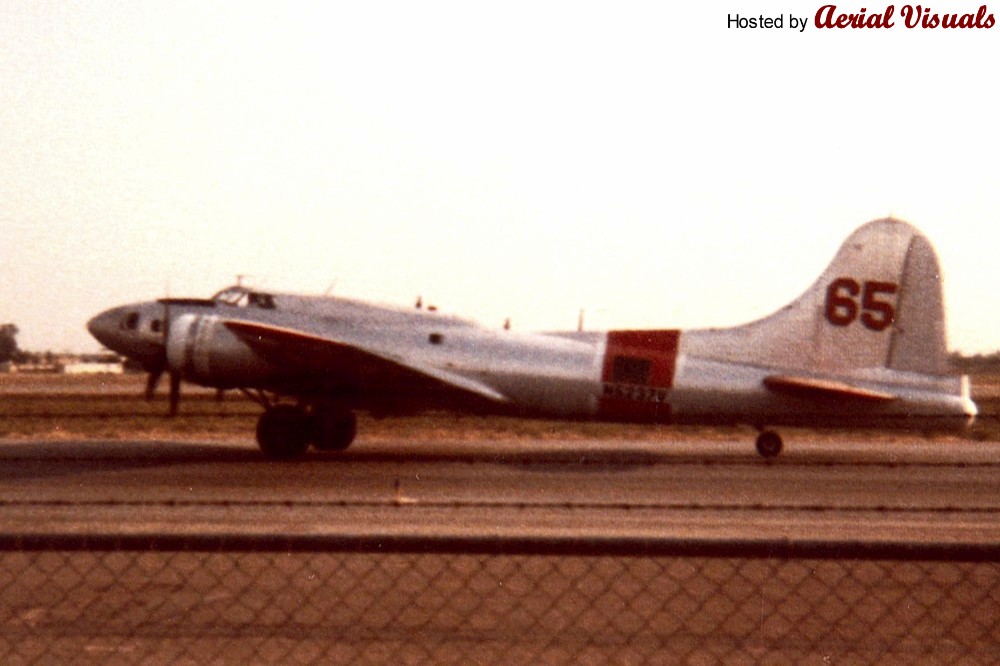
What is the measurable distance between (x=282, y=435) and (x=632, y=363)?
23.3 ft

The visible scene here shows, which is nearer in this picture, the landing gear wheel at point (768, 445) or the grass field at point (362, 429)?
the landing gear wheel at point (768, 445)

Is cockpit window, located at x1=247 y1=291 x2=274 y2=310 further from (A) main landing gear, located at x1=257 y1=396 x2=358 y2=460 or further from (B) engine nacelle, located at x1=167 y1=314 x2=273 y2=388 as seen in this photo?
(A) main landing gear, located at x1=257 y1=396 x2=358 y2=460

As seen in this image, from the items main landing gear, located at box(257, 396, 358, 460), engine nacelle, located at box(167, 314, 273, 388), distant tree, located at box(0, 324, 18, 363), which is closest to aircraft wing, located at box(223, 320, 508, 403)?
engine nacelle, located at box(167, 314, 273, 388)

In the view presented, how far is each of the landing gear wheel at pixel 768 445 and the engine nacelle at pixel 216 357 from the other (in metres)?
9.92

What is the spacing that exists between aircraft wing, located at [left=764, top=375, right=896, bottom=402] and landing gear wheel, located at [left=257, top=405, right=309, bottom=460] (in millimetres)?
9264

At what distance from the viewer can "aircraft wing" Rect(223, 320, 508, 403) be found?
22172 mm

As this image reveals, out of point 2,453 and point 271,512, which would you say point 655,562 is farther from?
point 2,453

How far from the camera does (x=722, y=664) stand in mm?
7500

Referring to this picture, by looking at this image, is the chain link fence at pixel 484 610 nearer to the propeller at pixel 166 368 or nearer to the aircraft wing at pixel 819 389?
the aircraft wing at pixel 819 389

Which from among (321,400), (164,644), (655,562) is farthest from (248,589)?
(321,400)

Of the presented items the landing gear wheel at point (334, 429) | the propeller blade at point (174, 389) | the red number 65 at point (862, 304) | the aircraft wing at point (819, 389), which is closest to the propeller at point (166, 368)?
the propeller blade at point (174, 389)

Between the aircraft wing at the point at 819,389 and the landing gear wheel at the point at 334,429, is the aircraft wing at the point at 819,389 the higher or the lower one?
the higher one

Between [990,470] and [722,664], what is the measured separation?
51.1 ft

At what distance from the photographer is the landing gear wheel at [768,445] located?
2312cm
